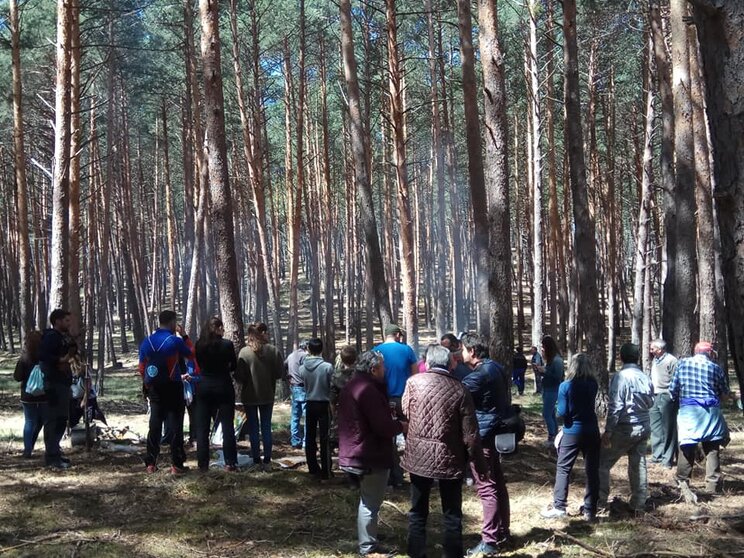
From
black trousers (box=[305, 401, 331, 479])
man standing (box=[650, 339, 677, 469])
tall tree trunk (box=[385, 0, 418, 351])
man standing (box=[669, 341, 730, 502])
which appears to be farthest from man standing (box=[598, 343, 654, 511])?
tall tree trunk (box=[385, 0, 418, 351])

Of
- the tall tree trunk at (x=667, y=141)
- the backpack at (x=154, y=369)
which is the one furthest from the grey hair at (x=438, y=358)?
the tall tree trunk at (x=667, y=141)

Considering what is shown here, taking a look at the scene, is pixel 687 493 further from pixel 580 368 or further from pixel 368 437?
pixel 368 437

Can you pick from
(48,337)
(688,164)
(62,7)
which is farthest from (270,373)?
(688,164)

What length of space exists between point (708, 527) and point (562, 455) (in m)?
1.37

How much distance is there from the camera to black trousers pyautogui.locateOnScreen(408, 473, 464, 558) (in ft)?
16.9

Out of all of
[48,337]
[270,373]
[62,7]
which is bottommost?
[270,373]

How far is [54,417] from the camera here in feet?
26.1

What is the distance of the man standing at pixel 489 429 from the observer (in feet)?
18.8

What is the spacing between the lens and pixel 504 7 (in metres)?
27.2

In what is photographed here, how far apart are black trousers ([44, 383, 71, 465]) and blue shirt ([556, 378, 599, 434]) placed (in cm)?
524

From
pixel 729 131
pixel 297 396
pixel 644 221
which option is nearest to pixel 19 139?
pixel 297 396

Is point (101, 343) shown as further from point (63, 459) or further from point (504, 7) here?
point (504, 7)

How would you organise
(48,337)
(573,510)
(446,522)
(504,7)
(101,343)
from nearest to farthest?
(446,522), (573,510), (48,337), (101,343), (504,7)

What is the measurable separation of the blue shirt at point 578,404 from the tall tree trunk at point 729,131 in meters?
3.13
